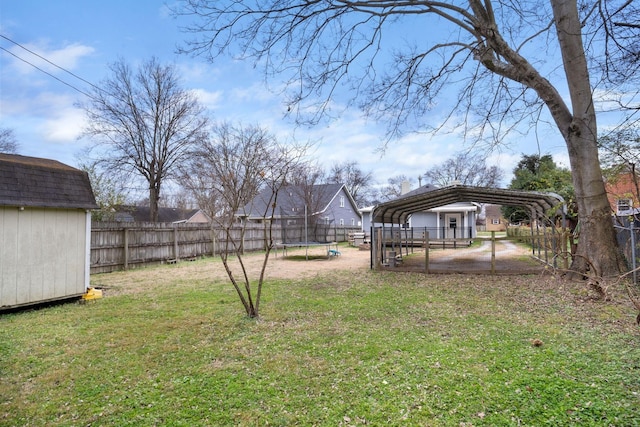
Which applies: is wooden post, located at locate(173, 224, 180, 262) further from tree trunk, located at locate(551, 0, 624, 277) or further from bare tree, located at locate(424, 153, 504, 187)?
bare tree, located at locate(424, 153, 504, 187)

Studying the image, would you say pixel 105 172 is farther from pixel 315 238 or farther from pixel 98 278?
pixel 315 238

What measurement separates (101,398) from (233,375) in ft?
3.81

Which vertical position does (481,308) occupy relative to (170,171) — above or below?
below

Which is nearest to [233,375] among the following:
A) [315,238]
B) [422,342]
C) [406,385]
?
[406,385]

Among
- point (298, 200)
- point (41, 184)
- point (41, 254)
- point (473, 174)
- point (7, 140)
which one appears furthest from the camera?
point (473, 174)

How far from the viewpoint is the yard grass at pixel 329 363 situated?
274cm

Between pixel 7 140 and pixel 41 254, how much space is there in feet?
82.7

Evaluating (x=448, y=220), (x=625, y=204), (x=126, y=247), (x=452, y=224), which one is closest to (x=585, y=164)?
(x=625, y=204)

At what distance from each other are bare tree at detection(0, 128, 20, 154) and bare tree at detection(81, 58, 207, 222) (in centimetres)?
1015

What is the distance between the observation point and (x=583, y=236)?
7.02 meters

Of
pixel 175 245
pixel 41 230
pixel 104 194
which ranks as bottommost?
pixel 175 245

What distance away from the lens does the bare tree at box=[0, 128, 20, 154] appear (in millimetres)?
23484

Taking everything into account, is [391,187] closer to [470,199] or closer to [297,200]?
[297,200]

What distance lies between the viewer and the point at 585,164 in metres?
6.79
